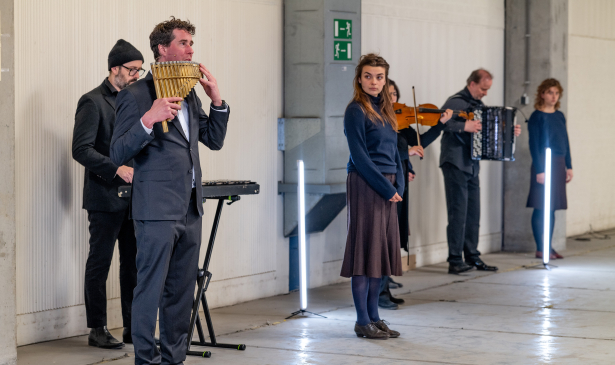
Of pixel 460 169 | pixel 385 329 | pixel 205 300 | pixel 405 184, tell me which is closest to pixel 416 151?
pixel 405 184

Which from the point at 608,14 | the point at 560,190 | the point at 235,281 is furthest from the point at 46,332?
the point at 608,14

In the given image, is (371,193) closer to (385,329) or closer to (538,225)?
(385,329)

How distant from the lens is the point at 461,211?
7953mm

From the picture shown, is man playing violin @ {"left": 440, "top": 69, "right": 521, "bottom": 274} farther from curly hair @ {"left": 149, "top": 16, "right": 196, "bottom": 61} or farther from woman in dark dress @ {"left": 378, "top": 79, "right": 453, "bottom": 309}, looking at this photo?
curly hair @ {"left": 149, "top": 16, "right": 196, "bottom": 61}

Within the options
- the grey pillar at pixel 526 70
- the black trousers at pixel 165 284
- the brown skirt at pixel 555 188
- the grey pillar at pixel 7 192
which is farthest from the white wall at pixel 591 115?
the grey pillar at pixel 7 192

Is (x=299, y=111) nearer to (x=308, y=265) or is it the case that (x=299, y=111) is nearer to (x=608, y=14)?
(x=308, y=265)

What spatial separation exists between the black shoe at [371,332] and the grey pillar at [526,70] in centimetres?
487

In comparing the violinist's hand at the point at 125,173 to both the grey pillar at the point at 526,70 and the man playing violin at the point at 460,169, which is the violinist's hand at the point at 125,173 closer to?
the man playing violin at the point at 460,169

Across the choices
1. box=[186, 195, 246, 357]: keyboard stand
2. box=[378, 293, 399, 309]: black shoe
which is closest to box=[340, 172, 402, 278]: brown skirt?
box=[186, 195, 246, 357]: keyboard stand

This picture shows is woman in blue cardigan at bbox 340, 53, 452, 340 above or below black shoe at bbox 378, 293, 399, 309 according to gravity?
above

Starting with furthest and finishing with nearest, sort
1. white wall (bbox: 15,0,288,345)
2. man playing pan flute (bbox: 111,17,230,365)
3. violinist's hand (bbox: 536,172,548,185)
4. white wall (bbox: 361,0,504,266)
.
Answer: violinist's hand (bbox: 536,172,548,185)
white wall (bbox: 361,0,504,266)
white wall (bbox: 15,0,288,345)
man playing pan flute (bbox: 111,17,230,365)

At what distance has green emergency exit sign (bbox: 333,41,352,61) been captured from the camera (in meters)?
6.94

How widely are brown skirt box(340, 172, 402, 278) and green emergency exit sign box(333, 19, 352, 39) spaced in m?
1.92

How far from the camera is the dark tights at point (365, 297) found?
538 centimetres
